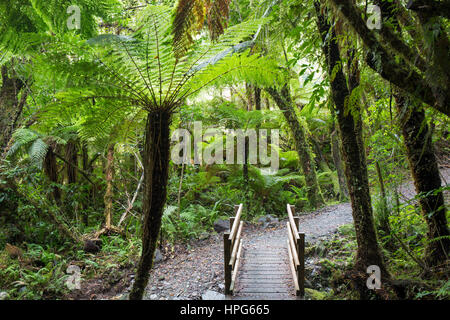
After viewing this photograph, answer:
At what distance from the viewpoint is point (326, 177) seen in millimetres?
7656

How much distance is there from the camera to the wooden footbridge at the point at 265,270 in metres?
2.89

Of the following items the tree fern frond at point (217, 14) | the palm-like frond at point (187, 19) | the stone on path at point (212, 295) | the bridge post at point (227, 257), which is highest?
the tree fern frond at point (217, 14)

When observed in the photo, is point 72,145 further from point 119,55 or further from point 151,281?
point 119,55

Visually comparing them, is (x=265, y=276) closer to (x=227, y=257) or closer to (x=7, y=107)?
(x=227, y=257)

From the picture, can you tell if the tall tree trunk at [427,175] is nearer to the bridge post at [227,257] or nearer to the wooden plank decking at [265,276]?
the wooden plank decking at [265,276]

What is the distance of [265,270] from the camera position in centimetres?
351

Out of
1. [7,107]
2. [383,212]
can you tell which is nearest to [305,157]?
[383,212]

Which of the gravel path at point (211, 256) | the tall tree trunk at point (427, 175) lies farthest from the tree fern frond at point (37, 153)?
the tall tree trunk at point (427, 175)

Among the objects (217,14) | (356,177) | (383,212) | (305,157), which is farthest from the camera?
(305,157)

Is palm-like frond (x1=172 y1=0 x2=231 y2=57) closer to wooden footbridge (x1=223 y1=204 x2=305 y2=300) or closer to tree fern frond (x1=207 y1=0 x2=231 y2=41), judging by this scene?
tree fern frond (x1=207 y1=0 x2=231 y2=41)

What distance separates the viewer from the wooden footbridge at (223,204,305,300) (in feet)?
9.50

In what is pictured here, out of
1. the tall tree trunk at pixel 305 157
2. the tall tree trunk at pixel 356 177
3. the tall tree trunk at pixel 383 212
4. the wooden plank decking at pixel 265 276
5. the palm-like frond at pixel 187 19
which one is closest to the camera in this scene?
the palm-like frond at pixel 187 19

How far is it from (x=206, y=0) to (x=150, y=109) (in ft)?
2.78
